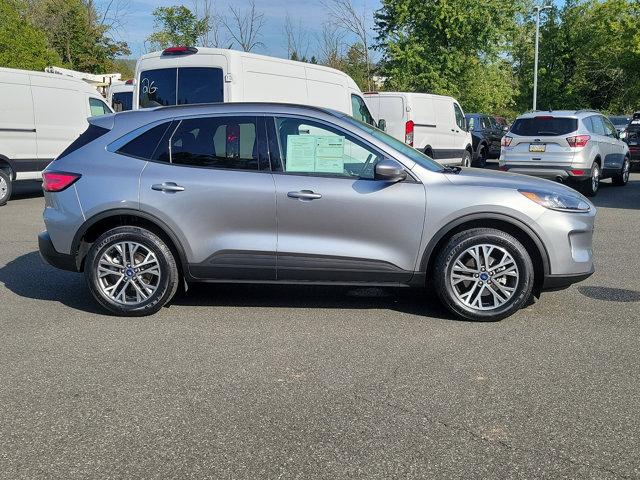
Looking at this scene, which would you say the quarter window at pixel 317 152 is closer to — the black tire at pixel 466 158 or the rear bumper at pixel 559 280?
the rear bumper at pixel 559 280

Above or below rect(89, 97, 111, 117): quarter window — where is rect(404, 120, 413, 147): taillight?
below

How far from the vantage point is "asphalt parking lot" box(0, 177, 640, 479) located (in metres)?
3.18

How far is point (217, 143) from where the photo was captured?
550 centimetres

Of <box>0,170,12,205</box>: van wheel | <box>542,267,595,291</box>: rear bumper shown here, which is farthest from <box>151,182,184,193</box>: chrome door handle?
<box>0,170,12,205</box>: van wheel

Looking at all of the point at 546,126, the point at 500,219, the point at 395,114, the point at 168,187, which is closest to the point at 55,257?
the point at 168,187

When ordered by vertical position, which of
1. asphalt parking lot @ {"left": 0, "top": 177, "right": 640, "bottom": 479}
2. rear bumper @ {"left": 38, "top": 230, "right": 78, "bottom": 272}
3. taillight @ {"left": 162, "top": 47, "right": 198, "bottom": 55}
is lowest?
asphalt parking lot @ {"left": 0, "top": 177, "right": 640, "bottom": 479}

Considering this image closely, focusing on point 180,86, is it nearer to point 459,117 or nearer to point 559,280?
point 559,280

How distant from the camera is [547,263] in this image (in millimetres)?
5266

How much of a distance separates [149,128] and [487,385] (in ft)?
11.1

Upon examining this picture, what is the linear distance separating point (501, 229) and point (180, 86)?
22.6 feet

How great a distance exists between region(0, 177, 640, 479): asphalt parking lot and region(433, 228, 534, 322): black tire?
0.40 feet

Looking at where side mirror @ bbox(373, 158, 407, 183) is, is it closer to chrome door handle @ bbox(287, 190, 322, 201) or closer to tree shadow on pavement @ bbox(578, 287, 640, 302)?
chrome door handle @ bbox(287, 190, 322, 201)

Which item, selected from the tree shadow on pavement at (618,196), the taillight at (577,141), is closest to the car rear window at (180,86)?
the taillight at (577,141)

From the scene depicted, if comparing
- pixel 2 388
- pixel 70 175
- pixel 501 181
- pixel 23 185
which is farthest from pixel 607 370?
pixel 23 185
